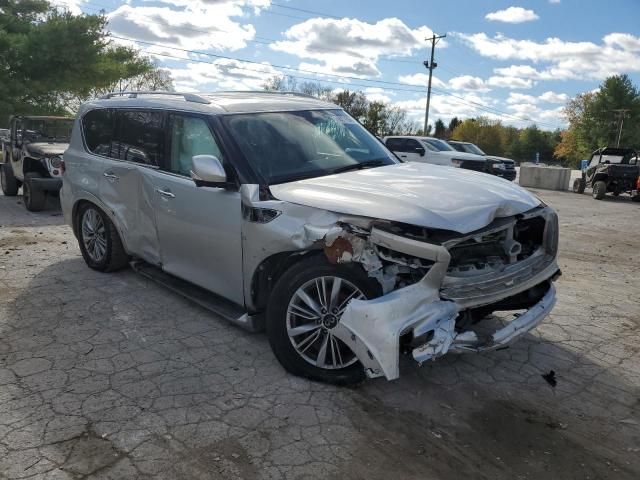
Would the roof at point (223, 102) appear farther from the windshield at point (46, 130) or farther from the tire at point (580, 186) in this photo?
the tire at point (580, 186)

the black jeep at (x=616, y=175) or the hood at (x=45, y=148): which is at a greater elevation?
the hood at (x=45, y=148)

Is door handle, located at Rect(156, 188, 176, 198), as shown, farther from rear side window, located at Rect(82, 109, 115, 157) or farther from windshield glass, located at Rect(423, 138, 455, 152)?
windshield glass, located at Rect(423, 138, 455, 152)

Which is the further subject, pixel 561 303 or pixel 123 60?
pixel 123 60

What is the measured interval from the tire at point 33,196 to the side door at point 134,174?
16.9 ft

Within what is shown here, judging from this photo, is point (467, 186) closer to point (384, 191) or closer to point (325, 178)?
point (384, 191)

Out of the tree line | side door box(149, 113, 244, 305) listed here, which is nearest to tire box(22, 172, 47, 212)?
side door box(149, 113, 244, 305)

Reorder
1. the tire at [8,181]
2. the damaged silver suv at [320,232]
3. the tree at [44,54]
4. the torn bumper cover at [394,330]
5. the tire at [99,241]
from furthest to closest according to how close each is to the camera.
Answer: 1. the tree at [44,54]
2. the tire at [8,181]
3. the tire at [99,241]
4. the damaged silver suv at [320,232]
5. the torn bumper cover at [394,330]

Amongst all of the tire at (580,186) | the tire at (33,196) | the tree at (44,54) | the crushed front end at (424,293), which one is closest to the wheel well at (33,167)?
the tire at (33,196)

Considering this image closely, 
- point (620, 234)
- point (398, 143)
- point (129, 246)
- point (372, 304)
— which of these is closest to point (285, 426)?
point (372, 304)

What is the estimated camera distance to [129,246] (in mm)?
5148

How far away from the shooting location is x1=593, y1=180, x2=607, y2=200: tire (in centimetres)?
1809

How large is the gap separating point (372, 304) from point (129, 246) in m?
3.09

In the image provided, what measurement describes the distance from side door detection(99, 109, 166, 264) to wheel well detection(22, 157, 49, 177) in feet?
17.3

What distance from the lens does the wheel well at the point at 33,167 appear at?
971 centimetres
